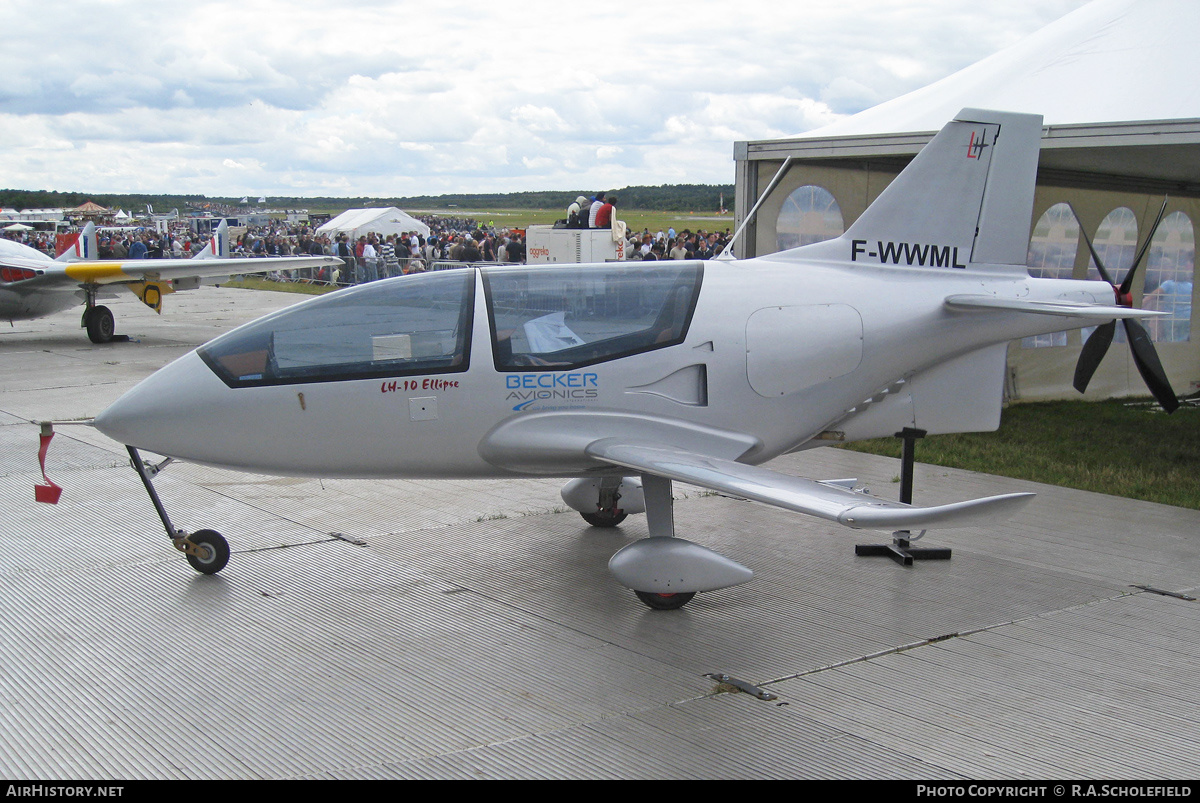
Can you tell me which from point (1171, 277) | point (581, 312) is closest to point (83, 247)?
point (581, 312)

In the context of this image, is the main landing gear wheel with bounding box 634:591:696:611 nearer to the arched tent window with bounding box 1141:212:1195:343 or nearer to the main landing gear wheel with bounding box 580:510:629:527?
the main landing gear wheel with bounding box 580:510:629:527

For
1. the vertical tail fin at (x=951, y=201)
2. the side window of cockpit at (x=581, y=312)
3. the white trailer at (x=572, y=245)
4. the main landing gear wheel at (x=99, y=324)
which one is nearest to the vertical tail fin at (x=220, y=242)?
the main landing gear wheel at (x=99, y=324)

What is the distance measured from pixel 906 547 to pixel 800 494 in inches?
92.5

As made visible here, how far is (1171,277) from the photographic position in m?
12.4

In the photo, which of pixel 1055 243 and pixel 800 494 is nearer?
pixel 800 494

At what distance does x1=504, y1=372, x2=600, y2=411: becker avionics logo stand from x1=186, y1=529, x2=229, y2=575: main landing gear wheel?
2.02m

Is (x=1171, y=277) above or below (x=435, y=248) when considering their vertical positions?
below

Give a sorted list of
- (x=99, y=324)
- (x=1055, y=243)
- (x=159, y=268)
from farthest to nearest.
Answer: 1. (x=99, y=324)
2. (x=159, y=268)
3. (x=1055, y=243)

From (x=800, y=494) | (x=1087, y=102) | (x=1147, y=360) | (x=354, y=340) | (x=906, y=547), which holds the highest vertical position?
(x=1087, y=102)

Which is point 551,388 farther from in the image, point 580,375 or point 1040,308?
point 1040,308

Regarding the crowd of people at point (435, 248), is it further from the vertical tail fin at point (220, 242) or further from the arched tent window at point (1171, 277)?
the arched tent window at point (1171, 277)

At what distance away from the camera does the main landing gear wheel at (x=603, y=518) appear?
695 centimetres
